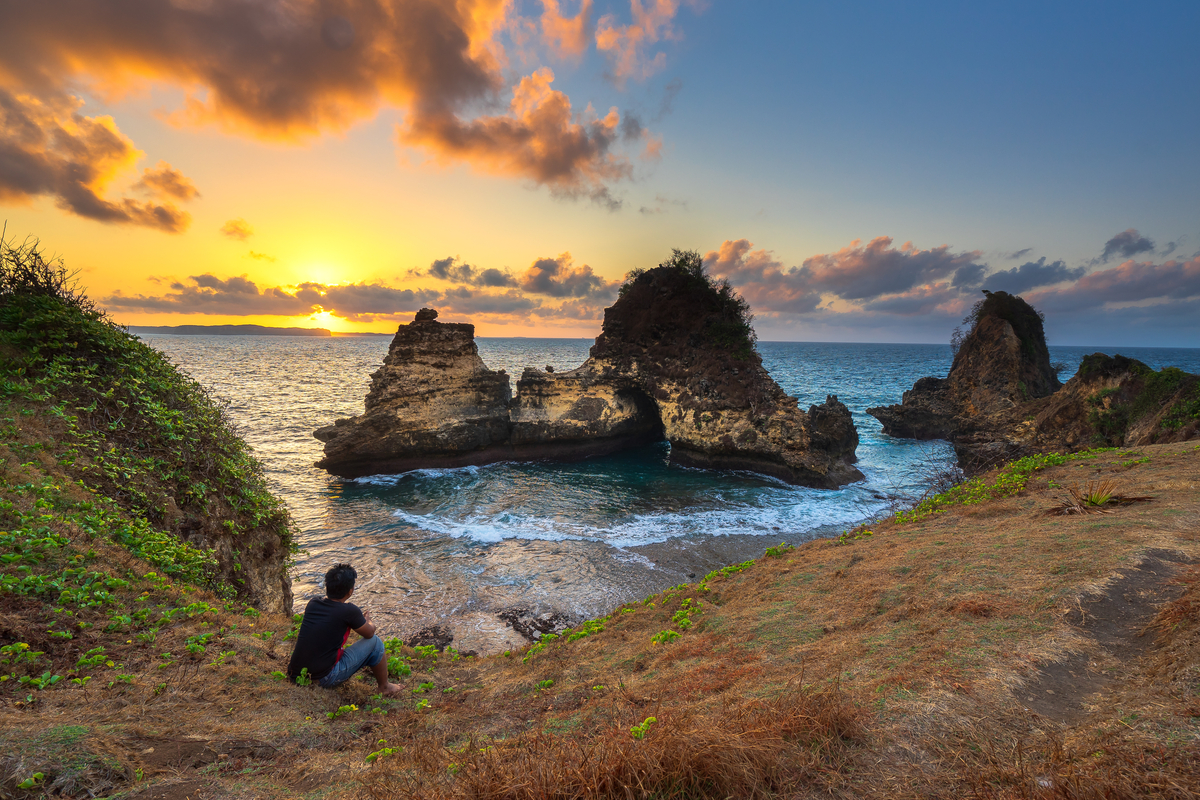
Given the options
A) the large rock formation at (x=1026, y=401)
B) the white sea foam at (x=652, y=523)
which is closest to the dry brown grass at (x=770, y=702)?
the white sea foam at (x=652, y=523)

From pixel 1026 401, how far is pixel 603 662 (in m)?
32.1

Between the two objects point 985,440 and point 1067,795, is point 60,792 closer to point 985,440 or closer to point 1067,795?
point 1067,795

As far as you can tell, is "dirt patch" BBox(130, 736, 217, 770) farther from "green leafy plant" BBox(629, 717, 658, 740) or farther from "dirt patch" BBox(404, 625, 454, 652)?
"dirt patch" BBox(404, 625, 454, 652)

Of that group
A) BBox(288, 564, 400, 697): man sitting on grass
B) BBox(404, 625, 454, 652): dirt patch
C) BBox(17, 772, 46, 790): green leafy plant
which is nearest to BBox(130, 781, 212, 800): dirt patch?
BBox(17, 772, 46, 790): green leafy plant

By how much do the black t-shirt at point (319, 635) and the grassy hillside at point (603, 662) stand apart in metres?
0.23

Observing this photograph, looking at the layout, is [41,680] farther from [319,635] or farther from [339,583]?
[339,583]

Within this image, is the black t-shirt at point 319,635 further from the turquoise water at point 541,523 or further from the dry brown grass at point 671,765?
the turquoise water at point 541,523

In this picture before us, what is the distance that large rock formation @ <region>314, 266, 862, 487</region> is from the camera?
2311cm

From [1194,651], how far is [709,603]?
5.16m

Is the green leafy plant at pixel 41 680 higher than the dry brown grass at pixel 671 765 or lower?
lower

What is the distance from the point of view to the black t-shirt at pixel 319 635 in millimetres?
4953

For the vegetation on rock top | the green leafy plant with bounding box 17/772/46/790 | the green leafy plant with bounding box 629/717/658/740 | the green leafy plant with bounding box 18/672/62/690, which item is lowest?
the green leafy plant with bounding box 18/672/62/690

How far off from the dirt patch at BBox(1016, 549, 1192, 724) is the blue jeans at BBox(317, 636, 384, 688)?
594 centimetres

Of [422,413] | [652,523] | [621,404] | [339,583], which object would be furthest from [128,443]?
[621,404]
